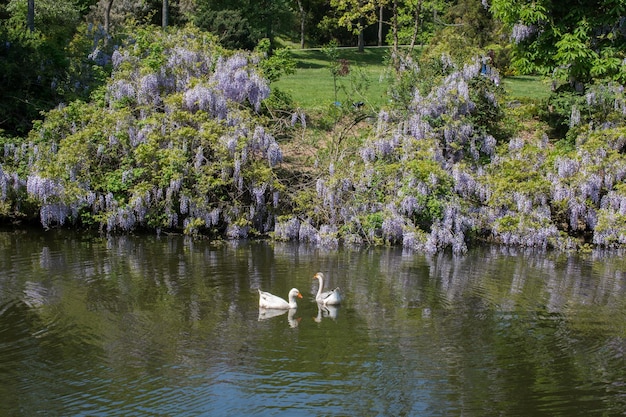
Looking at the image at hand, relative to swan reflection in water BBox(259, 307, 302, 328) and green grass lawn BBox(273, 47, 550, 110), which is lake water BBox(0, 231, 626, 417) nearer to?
swan reflection in water BBox(259, 307, 302, 328)

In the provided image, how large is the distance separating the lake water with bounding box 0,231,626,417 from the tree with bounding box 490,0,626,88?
1002 cm

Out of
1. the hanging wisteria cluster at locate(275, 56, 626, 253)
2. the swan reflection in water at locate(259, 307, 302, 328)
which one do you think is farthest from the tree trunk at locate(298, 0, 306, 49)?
the swan reflection in water at locate(259, 307, 302, 328)

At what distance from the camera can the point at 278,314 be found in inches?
520

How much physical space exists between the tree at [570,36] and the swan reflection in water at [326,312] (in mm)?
15655

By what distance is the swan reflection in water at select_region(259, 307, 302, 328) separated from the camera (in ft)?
42.3

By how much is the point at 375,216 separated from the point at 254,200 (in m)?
3.37

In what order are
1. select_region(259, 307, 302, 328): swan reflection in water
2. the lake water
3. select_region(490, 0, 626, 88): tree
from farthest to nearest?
select_region(490, 0, 626, 88): tree
select_region(259, 307, 302, 328): swan reflection in water
the lake water

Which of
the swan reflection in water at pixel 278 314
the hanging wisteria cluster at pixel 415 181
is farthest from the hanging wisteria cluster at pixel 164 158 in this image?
the swan reflection in water at pixel 278 314

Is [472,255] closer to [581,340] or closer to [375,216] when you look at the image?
[375,216]

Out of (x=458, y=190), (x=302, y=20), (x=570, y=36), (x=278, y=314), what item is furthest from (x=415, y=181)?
(x=302, y=20)

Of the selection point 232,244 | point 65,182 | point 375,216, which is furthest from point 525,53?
point 65,182

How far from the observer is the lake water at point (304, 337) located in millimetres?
9602

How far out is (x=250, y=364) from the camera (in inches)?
417

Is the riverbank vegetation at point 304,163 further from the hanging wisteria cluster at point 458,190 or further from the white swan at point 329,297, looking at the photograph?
the white swan at point 329,297
